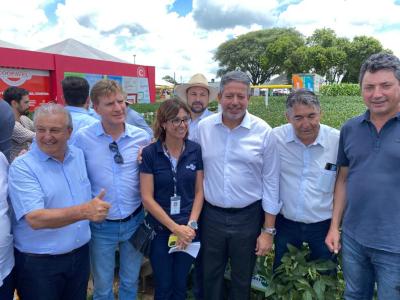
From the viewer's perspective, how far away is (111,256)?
8.95ft

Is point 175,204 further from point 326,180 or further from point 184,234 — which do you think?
point 326,180

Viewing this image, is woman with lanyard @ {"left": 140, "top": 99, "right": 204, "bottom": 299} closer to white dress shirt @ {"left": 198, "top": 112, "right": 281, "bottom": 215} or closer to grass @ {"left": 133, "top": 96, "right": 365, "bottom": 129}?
white dress shirt @ {"left": 198, "top": 112, "right": 281, "bottom": 215}

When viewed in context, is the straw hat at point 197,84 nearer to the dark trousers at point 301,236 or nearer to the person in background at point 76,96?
the person in background at point 76,96

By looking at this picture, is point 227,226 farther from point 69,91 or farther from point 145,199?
point 69,91

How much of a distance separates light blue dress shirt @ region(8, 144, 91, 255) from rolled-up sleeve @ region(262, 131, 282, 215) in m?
1.32

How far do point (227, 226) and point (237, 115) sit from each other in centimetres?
85

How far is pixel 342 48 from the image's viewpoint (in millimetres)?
45812

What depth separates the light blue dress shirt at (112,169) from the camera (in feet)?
8.46

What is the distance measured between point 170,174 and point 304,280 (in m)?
1.28

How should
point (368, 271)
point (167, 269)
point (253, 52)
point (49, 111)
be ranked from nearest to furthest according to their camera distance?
point (49, 111) < point (368, 271) < point (167, 269) < point (253, 52)

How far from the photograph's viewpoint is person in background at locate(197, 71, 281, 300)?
267 cm

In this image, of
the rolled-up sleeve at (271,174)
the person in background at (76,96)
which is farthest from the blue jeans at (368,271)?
the person in background at (76,96)

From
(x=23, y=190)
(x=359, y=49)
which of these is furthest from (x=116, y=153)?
(x=359, y=49)

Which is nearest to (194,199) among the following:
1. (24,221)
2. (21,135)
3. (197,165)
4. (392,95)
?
(197,165)
